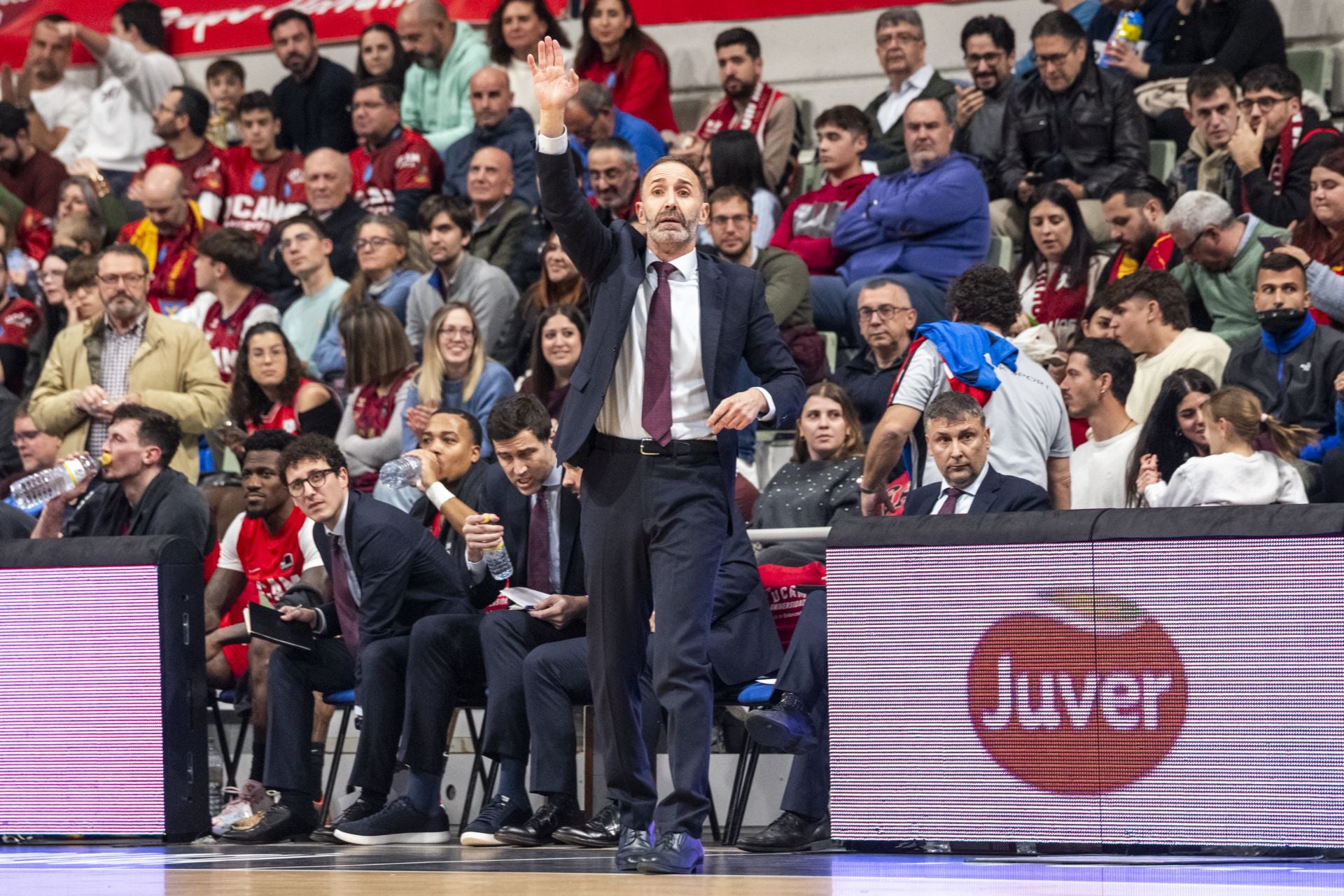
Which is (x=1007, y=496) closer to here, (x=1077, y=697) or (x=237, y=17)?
(x=1077, y=697)

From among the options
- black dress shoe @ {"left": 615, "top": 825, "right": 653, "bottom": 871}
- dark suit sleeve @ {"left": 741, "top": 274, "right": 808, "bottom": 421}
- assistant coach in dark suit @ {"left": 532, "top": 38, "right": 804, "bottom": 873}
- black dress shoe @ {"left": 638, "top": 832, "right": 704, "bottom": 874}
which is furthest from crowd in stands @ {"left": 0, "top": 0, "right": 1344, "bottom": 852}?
black dress shoe @ {"left": 638, "top": 832, "right": 704, "bottom": 874}

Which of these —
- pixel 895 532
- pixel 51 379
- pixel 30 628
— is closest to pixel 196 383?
pixel 51 379

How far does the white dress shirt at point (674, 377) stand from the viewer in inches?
194

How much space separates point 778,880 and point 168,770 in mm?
2446

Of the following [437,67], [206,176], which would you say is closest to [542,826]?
[437,67]

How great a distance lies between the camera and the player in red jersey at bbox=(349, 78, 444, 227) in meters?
10.8

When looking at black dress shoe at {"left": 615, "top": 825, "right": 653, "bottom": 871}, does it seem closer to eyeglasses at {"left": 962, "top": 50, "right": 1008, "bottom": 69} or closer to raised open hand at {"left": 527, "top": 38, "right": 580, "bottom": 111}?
raised open hand at {"left": 527, "top": 38, "right": 580, "bottom": 111}

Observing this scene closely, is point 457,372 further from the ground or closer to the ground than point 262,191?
closer to the ground

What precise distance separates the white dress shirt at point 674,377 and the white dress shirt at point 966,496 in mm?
1020

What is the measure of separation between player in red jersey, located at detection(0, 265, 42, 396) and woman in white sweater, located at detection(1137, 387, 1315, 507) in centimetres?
679


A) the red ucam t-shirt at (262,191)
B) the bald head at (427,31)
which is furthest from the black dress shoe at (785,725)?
the bald head at (427,31)

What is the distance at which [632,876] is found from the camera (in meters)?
4.59

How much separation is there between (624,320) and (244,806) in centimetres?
260

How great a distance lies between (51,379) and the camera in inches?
356
